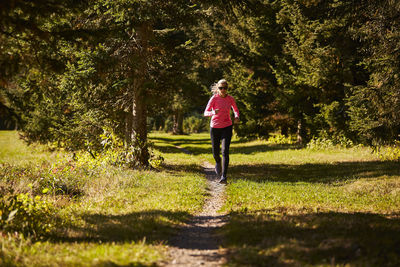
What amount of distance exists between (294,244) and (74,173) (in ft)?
25.6

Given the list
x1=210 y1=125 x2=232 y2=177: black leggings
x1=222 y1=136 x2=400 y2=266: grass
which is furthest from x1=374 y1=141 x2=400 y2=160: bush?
x1=210 y1=125 x2=232 y2=177: black leggings

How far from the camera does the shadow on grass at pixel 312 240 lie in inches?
145

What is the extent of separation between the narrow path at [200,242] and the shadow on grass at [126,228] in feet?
0.70

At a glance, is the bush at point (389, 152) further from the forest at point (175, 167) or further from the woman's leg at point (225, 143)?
the woman's leg at point (225, 143)

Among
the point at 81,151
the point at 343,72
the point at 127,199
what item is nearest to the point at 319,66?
the point at 343,72

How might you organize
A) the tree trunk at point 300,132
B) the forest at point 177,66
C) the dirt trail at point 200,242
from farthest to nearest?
1. the tree trunk at point 300,132
2. the forest at point 177,66
3. the dirt trail at point 200,242

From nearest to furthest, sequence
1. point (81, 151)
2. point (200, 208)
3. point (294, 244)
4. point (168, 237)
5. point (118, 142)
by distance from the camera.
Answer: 1. point (294, 244)
2. point (168, 237)
3. point (200, 208)
4. point (118, 142)
5. point (81, 151)

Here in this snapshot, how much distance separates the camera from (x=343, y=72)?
57.3 ft

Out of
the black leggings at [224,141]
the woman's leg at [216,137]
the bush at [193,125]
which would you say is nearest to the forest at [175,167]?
the black leggings at [224,141]

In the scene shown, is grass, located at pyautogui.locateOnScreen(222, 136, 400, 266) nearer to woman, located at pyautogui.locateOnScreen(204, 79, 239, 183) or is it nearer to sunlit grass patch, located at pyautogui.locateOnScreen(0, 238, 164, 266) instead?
woman, located at pyautogui.locateOnScreen(204, 79, 239, 183)

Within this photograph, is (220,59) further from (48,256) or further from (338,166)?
(48,256)

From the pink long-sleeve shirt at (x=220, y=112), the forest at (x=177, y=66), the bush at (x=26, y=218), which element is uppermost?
the forest at (x=177, y=66)

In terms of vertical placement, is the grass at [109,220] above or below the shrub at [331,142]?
below

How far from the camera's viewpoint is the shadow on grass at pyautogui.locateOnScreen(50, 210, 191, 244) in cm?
454
